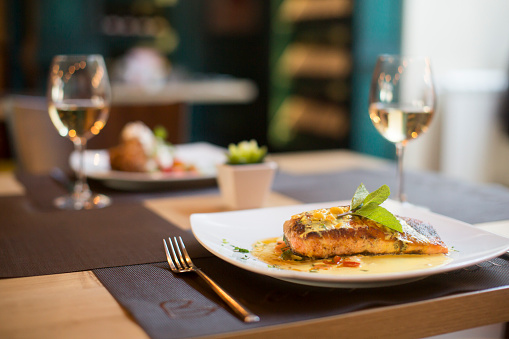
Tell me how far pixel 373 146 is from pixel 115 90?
2.35 metres

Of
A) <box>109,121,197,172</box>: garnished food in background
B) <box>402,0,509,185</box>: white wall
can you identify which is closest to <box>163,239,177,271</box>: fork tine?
<box>109,121,197,172</box>: garnished food in background

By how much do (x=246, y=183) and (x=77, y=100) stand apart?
429 millimetres

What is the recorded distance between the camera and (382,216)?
0.77 metres

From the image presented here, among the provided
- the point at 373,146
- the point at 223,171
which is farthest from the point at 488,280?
the point at 373,146

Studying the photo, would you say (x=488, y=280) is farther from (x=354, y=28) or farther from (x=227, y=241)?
(x=354, y=28)

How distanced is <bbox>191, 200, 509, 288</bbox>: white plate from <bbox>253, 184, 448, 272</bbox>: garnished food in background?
0.03m

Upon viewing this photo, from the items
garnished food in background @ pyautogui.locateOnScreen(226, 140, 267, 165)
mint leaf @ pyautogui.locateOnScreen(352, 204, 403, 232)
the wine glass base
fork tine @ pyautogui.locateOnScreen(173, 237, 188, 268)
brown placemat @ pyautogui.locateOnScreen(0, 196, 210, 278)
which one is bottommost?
brown placemat @ pyautogui.locateOnScreen(0, 196, 210, 278)

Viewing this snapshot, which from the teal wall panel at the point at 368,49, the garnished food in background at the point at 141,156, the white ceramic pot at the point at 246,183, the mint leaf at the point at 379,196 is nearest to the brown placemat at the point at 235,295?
the mint leaf at the point at 379,196

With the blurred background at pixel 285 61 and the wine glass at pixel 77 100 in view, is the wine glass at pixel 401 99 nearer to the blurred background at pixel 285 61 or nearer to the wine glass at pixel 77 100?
the wine glass at pixel 77 100

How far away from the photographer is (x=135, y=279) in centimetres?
79

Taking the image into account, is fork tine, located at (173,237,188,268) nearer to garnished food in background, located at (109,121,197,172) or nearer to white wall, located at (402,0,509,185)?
garnished food in background, located at (109,121,197,172)

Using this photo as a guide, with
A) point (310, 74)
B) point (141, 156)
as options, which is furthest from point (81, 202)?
point (310, 74)

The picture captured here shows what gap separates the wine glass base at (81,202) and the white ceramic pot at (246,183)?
0.28 m

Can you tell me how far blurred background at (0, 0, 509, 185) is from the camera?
450cm
